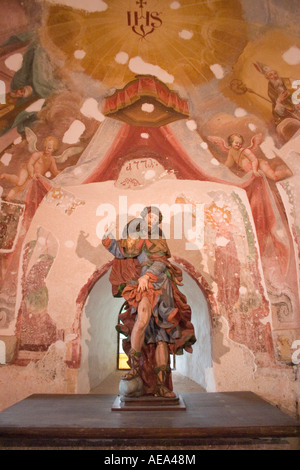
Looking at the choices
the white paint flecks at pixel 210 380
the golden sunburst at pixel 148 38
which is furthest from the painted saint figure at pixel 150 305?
the golden sunburst at pixel 148 38

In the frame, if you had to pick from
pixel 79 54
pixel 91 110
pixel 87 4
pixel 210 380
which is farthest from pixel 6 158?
pixel 210 380

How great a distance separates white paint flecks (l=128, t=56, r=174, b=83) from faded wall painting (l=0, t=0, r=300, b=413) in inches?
1.0

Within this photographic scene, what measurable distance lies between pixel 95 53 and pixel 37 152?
7.68 ft

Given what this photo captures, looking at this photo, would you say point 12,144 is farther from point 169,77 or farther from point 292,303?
point 292,303

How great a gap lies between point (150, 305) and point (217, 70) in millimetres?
4890

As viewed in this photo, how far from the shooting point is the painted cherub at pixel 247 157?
8.09 m

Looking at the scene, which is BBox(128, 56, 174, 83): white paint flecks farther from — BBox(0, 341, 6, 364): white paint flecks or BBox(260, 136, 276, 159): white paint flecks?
BBox(0, 341, 6, 364): white paint flecks

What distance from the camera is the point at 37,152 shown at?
820cm

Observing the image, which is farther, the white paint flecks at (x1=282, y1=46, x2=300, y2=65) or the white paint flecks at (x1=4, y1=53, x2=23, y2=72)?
the white paint flecks at (x1=4, y1=53, x2=23, y2=72)

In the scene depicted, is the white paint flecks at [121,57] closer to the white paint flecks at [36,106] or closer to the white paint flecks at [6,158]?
the white paint flecks at [36,106]

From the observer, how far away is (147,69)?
7672 millimetres

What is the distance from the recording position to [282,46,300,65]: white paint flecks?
6922 mm

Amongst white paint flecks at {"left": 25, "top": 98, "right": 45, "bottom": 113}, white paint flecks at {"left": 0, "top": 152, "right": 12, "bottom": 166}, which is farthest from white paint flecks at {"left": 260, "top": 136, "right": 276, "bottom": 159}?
white paint flecks at {"left": 0, "top": 152, "right": 12, "bottom": 166}
